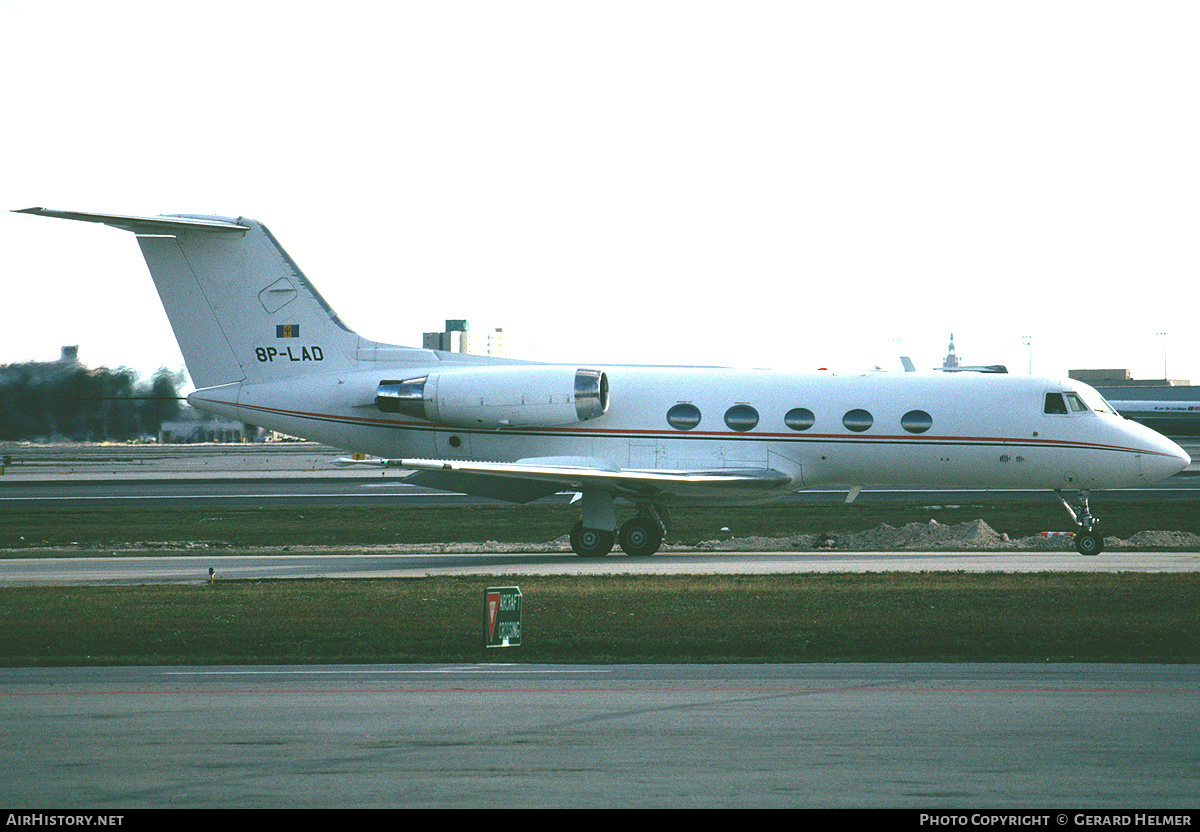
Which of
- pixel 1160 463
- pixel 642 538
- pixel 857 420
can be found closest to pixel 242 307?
pixel 642 538

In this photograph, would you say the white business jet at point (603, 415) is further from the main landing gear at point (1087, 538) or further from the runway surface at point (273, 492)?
the runway surface at point (273, 492)

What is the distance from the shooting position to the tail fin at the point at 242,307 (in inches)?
1048

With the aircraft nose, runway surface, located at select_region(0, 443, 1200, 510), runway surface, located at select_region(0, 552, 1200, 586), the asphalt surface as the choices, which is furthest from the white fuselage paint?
the asphalt surface

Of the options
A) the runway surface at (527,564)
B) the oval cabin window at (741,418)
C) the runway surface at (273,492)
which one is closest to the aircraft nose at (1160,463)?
the runway surface at (527,564)

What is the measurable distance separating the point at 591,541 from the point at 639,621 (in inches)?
426

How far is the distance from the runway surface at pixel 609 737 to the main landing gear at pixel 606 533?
1374cm

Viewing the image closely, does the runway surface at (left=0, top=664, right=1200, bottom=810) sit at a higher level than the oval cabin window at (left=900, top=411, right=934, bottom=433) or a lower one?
lower

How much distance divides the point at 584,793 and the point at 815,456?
18955mm

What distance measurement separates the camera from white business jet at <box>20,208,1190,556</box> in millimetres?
24469

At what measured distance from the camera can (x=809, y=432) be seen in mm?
25062

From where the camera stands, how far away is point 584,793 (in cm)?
680

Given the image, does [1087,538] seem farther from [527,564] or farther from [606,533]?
[527,564]

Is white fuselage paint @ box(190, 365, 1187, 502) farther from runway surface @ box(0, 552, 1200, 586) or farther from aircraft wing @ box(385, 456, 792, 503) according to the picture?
runway surface @ box(0, 552, 1200, 586)
